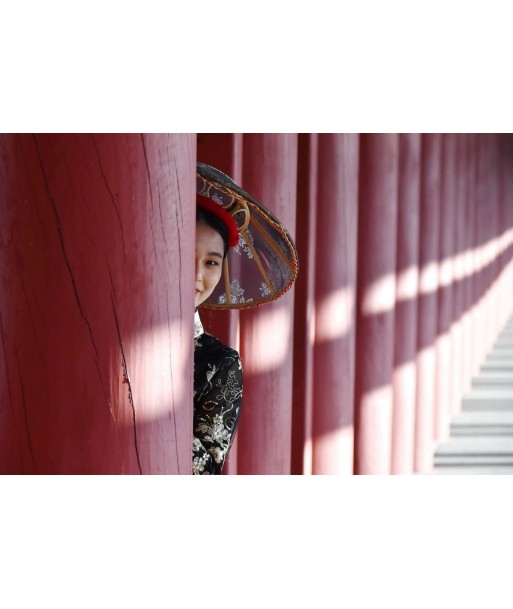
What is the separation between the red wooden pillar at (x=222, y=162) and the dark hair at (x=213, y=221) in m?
0.41

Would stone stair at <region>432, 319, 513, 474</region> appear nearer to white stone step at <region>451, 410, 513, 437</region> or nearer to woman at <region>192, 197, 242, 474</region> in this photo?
white stone step at <region>451, 410, 513, 437</region>

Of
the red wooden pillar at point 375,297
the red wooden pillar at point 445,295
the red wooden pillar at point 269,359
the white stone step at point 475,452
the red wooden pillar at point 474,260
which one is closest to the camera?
the red wooden pillar at point 269,359

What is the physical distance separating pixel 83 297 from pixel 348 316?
165 cm

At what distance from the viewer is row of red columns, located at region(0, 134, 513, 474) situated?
783mm

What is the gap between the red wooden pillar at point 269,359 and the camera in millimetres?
1866

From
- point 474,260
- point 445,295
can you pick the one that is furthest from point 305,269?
point 474,260

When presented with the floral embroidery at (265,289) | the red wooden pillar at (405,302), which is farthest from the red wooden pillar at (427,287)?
the floral embroidery at (265,289)

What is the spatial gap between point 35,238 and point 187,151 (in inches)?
6.3

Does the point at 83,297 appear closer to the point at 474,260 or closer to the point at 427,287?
the point at 427,287

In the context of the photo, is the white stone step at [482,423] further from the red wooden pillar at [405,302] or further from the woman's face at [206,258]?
the woman's face at [206,258]
